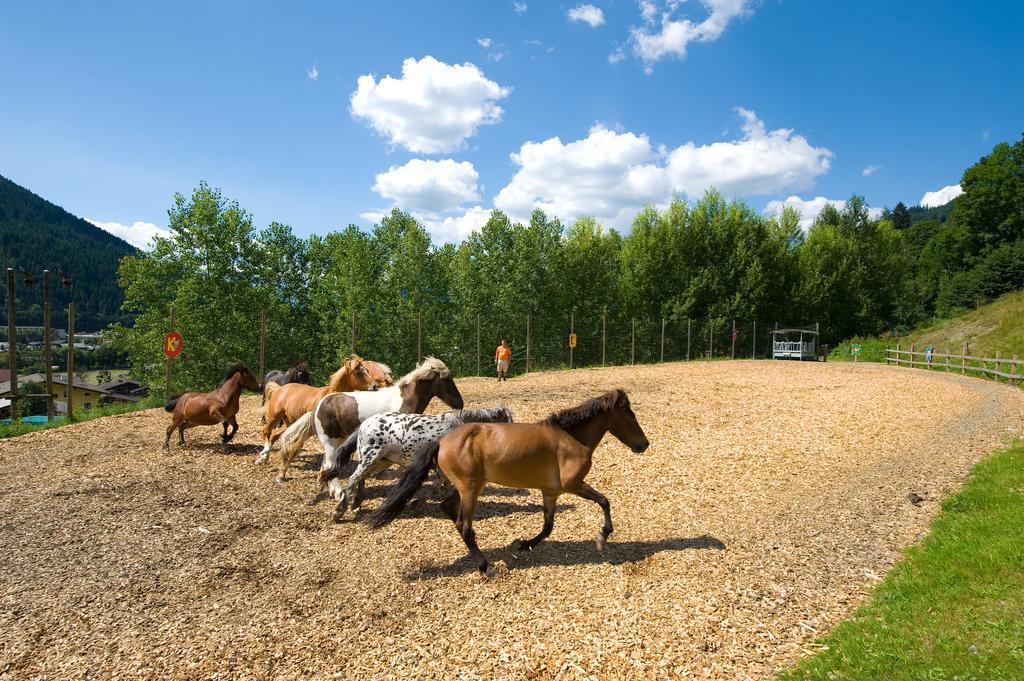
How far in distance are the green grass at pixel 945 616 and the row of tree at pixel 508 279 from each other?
81.0 ft

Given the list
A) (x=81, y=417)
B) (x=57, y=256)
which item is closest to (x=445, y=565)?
(x=81, y=417)

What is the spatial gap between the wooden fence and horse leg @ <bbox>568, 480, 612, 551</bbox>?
20.4 m

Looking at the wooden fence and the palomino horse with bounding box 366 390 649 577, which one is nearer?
the palomino horse with bounding box 366 390 649 577

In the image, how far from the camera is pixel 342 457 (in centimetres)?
652

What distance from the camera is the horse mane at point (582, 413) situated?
563cm

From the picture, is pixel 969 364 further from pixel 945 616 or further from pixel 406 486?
pixel 406 486

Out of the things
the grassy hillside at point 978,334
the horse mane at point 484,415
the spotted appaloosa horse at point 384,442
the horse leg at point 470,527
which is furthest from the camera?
the grassy hillside at point 978,334

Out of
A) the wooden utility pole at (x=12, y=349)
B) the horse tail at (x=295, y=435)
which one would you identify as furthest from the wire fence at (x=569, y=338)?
the horse tail at (x=295, y=435)

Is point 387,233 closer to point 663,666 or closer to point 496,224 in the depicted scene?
point 496,224

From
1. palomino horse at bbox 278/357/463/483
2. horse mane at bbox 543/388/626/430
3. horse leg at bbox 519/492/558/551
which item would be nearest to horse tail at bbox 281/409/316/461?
palomino horse at bbox 278/357/463/483

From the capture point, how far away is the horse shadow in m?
5.19

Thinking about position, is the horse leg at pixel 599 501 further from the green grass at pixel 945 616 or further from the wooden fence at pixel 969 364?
the wooden fence at pixel 969 364

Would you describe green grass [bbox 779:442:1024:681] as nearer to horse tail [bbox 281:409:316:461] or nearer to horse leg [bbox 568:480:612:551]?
horse leg [bbox 568:480:612:551]

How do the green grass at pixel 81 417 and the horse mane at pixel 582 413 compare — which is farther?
the green grass at pixel 81 417
